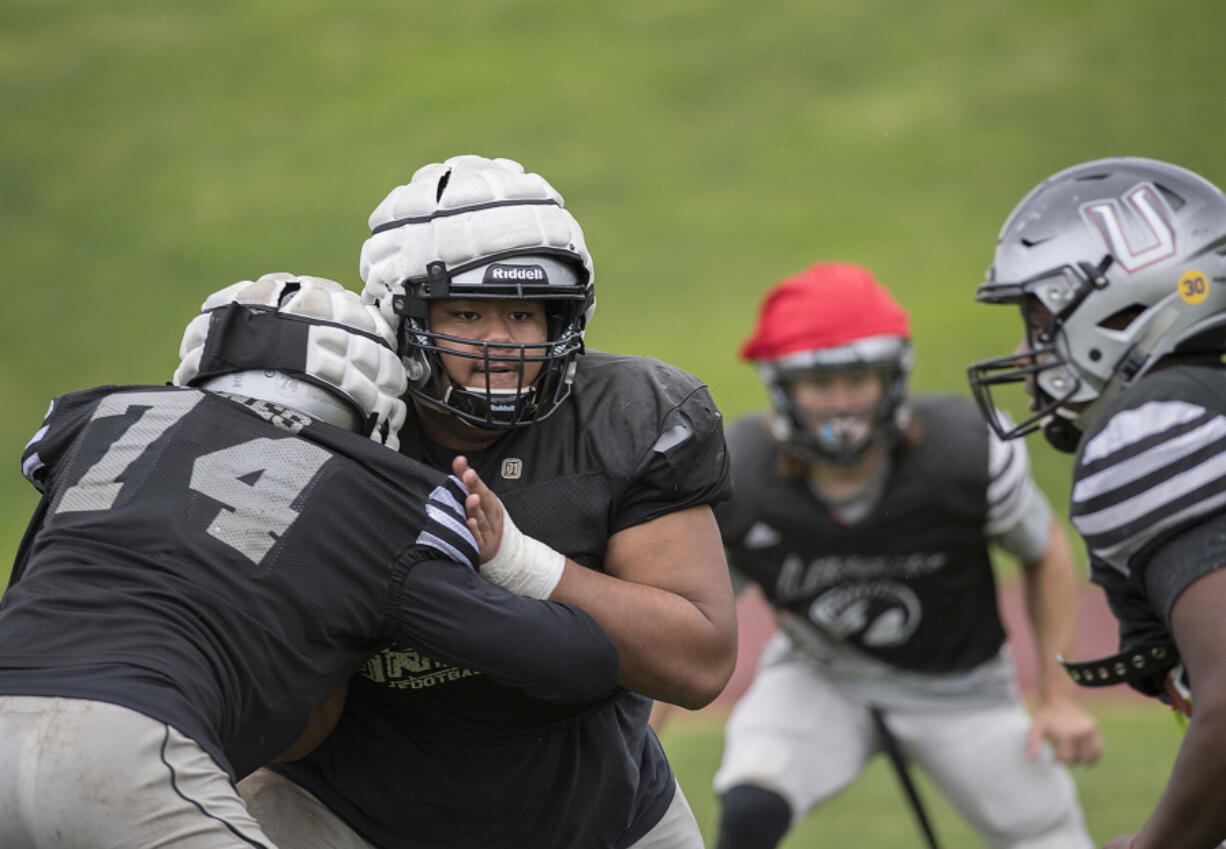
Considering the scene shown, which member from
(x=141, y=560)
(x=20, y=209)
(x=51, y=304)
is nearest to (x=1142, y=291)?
(x=141, y=560)

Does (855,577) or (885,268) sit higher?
(885,268)

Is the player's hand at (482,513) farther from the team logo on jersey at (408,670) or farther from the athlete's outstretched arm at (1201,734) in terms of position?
the athlete's outstretched arm at (1201,734)

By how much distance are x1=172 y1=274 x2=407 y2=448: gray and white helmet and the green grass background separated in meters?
10.1

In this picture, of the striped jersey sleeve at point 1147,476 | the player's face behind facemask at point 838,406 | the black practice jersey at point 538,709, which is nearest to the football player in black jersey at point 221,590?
the black practice jersey at point 538,709

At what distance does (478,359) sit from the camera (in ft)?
9.69

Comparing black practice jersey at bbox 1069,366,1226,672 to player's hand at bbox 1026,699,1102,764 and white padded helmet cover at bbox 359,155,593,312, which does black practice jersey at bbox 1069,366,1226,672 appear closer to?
white padded helmet cover at bbox 359,155,593,312

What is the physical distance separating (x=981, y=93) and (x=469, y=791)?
49.6ft

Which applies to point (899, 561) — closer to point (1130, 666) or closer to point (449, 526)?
point (1130, 666)

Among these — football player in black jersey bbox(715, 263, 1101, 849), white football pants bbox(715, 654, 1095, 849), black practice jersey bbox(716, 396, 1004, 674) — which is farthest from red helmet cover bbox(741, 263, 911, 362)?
white football pants bbox(715, 654, 1095, 849)

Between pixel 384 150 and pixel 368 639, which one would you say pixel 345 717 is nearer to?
pixel 368 639

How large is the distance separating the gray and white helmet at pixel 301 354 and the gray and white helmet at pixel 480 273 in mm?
115

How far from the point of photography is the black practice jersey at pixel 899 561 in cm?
505

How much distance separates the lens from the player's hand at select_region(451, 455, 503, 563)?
261 cm

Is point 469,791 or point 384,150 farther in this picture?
point 384,150
